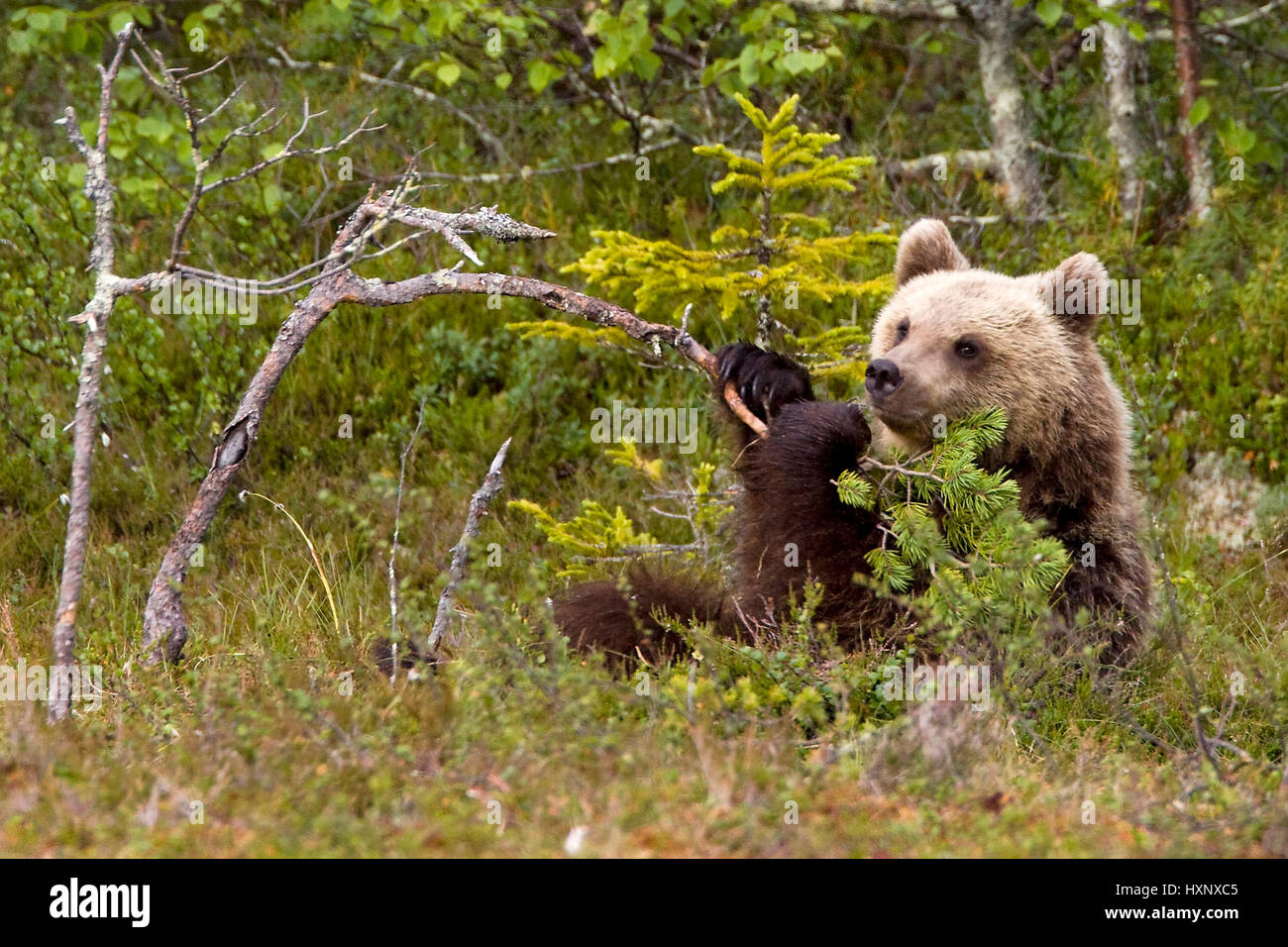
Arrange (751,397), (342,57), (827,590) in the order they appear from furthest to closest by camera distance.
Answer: (342,57) < (751,397) < (827,590)

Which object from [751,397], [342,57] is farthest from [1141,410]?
[342,57]

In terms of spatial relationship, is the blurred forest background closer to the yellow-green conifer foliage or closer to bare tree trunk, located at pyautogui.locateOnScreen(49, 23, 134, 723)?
the yellow-green conifer foliage

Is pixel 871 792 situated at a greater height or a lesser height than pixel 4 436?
lesser

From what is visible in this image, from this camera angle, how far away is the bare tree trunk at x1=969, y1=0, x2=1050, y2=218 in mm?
8102

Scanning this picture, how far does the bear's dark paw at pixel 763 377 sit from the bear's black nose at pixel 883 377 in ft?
2.08

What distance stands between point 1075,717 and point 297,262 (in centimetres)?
517

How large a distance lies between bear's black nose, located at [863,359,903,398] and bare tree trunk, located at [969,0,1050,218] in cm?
384

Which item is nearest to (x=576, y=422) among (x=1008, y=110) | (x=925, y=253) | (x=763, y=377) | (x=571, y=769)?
(x=763, y=377)

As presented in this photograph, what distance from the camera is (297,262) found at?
25.7 ft

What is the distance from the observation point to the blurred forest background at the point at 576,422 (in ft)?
10.6

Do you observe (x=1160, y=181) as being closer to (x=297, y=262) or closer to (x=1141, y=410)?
(x=1141, y=410)

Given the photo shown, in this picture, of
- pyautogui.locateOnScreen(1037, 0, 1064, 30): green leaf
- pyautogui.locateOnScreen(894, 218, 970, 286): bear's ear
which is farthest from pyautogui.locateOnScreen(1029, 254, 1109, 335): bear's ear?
pyautogui.locateOnScreen(1037, 0, 1064, 30): green leaf

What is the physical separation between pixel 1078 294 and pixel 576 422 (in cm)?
302

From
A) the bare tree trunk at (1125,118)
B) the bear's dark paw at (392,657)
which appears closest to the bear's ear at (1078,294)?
the bear's dark paw at (392,657)
